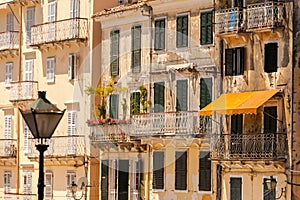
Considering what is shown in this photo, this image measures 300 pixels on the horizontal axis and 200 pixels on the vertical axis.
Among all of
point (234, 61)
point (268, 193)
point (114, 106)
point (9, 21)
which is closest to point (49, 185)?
point (114, 106)

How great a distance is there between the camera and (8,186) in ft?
190

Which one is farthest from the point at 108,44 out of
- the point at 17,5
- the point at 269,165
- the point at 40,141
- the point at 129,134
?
the point at 40,141

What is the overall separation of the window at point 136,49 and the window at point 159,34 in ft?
4.50

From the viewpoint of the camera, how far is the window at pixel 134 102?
154 feet

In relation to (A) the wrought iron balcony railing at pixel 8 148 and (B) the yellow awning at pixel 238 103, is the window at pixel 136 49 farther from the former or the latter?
(A) the wrought iron balcony railing at pixel 8 148

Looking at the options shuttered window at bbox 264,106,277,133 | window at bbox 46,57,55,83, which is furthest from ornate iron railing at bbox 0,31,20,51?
shuttered window at bbox 264,106,277,133

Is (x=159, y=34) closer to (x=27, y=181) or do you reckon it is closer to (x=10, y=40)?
(x=27, y=181)

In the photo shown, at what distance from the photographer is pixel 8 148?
188 ft

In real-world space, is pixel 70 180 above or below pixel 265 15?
below

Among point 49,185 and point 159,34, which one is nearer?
point 159,34

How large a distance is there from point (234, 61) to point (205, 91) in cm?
238

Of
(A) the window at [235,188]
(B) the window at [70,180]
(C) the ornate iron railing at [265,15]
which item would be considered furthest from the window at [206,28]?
(B) the window at [70,180]

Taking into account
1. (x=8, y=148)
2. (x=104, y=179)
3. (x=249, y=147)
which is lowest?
(x=104, y=179)

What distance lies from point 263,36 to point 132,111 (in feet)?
31.3
